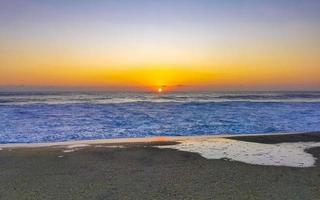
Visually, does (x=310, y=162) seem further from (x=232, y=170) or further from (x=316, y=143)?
(x=316, y=143)

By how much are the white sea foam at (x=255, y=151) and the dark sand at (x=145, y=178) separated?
19.1 inches

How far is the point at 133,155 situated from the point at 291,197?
490 centimetres

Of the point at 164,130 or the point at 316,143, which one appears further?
the point at 164,130

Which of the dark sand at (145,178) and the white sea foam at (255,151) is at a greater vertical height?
the dark sand at (145,178)

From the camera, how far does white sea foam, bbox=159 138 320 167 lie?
8938mm

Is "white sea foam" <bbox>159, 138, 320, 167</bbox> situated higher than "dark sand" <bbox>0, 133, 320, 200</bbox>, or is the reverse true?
"dark sand" <bbox>0, 133, 320, 200</bbox>

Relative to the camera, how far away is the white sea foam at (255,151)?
894cm

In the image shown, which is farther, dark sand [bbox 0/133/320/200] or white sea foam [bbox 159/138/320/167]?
white sea foam [bbox 159/138/320/167]

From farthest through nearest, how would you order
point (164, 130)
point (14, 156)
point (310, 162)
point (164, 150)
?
point (164, 130), point (164, 150), point (14, 156), point (310, 162)

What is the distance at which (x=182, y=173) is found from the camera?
7.66 metres

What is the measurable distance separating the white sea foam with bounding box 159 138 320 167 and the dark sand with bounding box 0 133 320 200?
48 centimetres

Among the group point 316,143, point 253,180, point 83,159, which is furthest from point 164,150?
point 316,143

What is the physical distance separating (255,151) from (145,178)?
456 centimetres

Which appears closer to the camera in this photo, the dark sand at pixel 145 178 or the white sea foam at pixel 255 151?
the dark sand at pixel 145 178
